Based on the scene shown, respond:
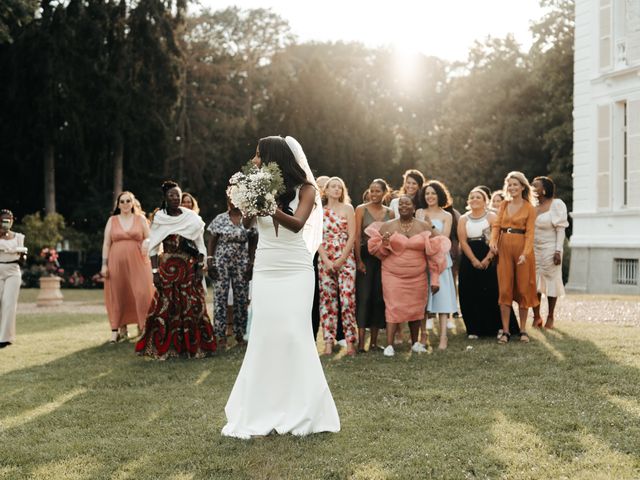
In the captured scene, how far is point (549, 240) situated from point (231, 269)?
5.05 metres

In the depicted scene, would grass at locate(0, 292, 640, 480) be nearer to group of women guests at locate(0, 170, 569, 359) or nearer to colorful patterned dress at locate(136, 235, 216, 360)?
colorful patterned dress at locate(136, 235, 216, 360)

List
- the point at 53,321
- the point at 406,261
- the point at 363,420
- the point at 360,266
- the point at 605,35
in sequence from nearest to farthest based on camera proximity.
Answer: the point at 363,420 → the point at 406,261 → the point at 360,266 → the point at 53,321 → the point at 605,35

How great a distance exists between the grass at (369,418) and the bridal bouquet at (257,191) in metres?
1.75

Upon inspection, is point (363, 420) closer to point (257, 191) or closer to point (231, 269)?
point (257, 191)

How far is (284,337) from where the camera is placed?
20.5 ft

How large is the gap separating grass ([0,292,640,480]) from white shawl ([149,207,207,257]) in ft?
5.35

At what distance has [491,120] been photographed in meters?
41.1

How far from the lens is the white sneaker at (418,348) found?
1044 centimetres

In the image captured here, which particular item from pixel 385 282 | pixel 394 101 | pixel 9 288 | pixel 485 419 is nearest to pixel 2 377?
pixel 9 288

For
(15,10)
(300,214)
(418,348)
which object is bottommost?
(418,348)

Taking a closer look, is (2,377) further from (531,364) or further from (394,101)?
(394,101)

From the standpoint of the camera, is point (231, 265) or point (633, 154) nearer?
point (231, 265)

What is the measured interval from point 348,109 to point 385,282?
23404 millimetres

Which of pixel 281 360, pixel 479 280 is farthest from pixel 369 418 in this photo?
pixel 479 280
